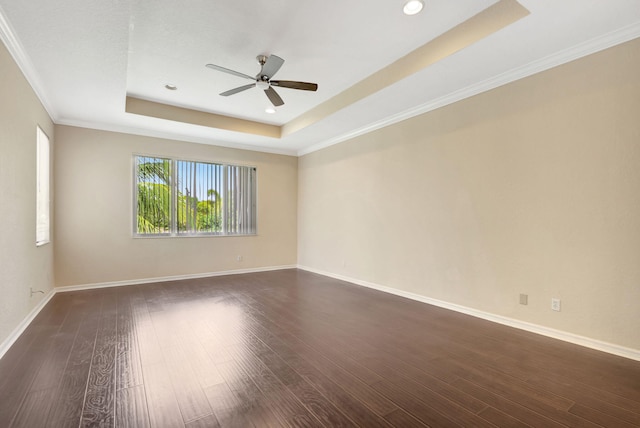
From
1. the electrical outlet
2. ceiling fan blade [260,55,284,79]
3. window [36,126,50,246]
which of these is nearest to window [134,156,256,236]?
window [36,126,50,246]

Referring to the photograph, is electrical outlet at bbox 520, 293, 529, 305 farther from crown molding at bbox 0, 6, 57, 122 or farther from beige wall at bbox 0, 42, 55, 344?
crown molding at bbox 0, 6, 57, 122

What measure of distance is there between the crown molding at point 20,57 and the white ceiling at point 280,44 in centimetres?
1

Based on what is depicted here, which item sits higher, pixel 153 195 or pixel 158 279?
pixel 153 195

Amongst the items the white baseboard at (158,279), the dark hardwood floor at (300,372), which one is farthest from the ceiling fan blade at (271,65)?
the white baseboard at (158,279)

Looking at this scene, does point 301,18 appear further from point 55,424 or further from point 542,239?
point 55,424

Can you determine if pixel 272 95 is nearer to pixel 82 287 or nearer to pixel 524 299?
pixel 524 299

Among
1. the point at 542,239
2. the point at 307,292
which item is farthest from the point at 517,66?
the point at 307,292

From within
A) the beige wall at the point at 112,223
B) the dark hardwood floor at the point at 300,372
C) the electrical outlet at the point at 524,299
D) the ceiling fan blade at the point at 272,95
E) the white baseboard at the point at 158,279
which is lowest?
the dark hardwood floor at the point at 300,372

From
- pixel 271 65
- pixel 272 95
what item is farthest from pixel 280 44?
pixel 272 95

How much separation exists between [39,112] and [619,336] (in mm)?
6594

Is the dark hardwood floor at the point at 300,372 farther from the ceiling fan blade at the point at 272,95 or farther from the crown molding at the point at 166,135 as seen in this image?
the crown molding at the point at 166,135

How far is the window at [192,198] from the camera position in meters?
5.43

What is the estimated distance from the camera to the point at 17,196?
2.95 meters

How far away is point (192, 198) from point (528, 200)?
5.40m
